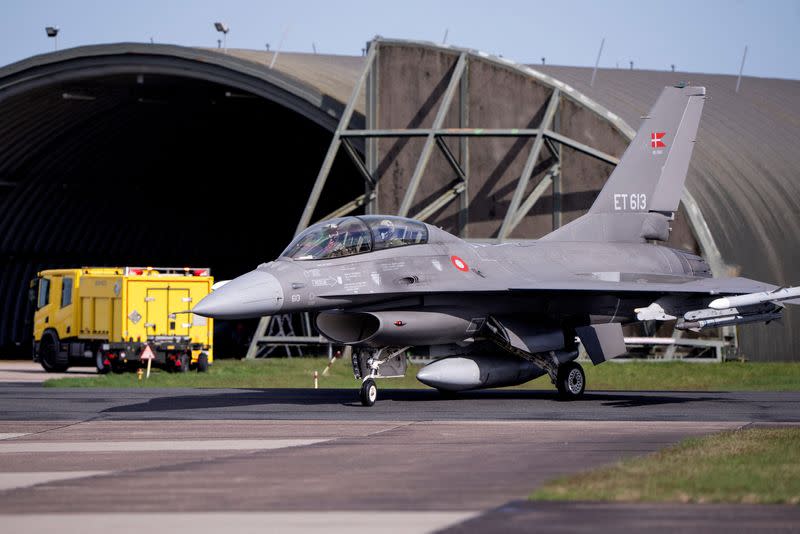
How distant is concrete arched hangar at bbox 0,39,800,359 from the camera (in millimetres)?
34969

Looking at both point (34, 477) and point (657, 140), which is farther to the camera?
point (657, 140)

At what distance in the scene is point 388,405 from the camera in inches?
806

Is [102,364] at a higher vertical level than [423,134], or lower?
lower

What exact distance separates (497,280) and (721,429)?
247 inches

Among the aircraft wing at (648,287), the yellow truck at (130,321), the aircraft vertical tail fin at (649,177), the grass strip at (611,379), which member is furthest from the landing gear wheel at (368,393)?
the yellow truck at (130,321)

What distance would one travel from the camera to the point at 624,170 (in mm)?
24844

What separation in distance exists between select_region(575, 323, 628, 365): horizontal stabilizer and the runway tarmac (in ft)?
2.79

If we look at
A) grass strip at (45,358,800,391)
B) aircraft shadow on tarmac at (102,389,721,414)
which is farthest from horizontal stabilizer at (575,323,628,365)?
grass strip at (45,358,800,391)

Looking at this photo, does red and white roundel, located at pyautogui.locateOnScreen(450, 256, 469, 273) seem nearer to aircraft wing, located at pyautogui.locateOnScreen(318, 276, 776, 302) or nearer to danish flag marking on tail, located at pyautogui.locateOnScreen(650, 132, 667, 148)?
aircraft wing, located at pyautogui.locateOnScreen(318, 276, 776, 302)

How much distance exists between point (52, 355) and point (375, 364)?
2000cm

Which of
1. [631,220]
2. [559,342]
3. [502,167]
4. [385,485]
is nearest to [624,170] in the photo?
[631,220]

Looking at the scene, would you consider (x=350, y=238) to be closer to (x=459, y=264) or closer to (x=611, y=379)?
(x=459, y=264)

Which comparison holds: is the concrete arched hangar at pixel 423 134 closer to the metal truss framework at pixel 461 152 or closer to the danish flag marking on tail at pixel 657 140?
the metal truss framework at pixel 461 152

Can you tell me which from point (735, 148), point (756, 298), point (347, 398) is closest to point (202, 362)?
point (347, 398)
